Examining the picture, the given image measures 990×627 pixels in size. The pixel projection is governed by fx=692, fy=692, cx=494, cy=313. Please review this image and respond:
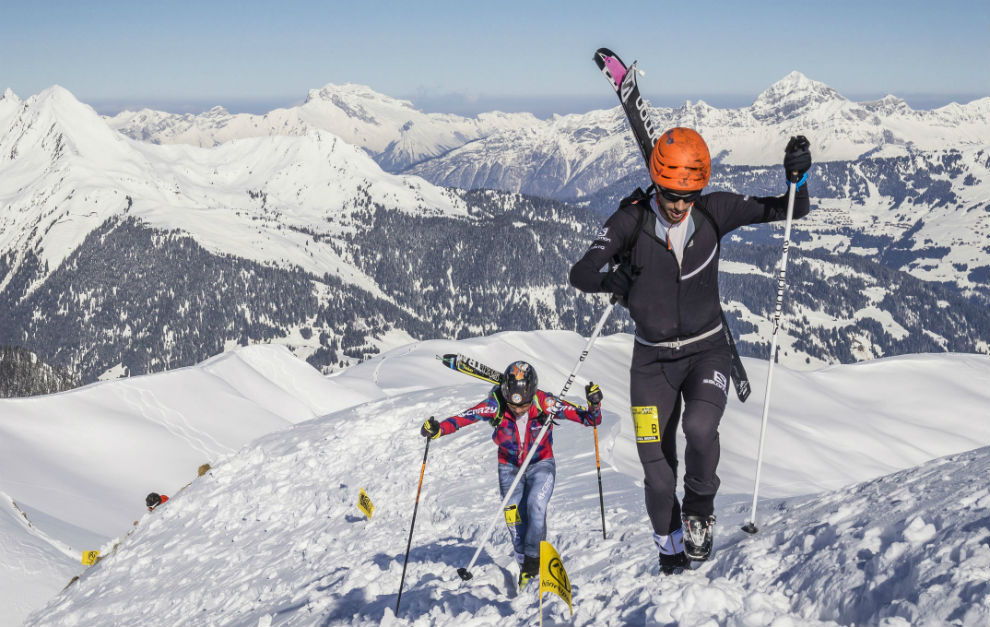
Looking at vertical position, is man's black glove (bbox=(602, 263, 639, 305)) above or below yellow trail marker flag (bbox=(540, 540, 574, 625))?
above

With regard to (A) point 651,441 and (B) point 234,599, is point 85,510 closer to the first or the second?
(B) point 234,599

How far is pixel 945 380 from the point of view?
59.8 m

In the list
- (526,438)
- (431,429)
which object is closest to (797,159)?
(526,438)

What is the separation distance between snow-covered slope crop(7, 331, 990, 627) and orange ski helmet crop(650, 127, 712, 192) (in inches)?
144

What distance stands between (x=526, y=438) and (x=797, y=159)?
5328 mm

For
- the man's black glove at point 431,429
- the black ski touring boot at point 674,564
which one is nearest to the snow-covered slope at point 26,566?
the man's black glove at point 431,429

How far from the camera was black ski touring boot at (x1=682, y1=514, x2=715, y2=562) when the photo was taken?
23.6 ft

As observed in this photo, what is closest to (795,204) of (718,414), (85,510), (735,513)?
(718,414)

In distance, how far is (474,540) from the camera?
12.7 meters

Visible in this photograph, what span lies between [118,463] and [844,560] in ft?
154

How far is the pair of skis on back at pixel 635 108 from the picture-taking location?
7.65 m

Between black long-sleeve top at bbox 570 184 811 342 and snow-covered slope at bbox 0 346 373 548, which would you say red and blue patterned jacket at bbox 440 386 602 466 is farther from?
snow-covered slope at bbox 0 346 373 548

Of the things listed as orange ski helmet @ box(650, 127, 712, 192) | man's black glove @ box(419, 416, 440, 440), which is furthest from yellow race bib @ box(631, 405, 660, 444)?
man's black glove @ box(419, 416, 440, 440)

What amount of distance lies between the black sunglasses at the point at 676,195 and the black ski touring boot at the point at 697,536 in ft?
10.6
